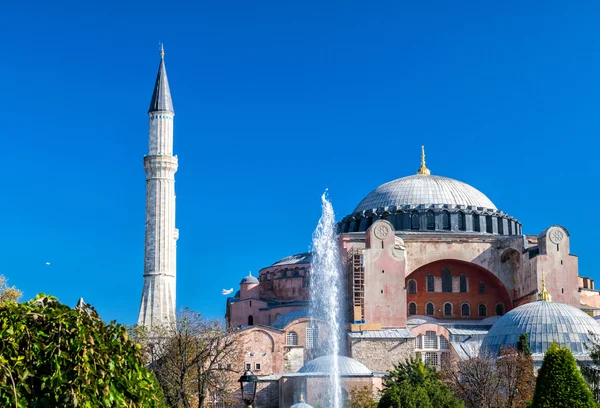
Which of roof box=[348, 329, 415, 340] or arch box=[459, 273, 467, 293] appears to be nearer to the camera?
roof box=[348, 329, 415, 340]

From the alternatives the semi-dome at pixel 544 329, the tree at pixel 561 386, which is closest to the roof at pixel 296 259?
the semi-dome at pixel 544 329

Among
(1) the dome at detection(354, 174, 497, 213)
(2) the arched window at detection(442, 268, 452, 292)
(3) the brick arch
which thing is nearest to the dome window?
(1) the dome at detection(354, 174, 497, 213)

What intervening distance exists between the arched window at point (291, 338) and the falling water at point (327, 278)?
1.23 metres

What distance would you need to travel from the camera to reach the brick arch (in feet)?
146

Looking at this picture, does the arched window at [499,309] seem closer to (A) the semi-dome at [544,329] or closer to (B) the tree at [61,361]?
(A) the semi-dome at [544,329]

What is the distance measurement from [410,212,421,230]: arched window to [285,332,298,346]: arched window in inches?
299

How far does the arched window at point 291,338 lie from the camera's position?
42031 millimetres

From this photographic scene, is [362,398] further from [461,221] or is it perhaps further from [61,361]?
[61,361]

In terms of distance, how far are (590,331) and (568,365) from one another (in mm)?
14986

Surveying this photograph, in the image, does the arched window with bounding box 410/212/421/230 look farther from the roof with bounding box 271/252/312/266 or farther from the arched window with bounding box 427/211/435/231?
the roof with bounding box 271/252/312/266

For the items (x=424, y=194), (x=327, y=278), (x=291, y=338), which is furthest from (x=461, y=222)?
(x=291, y=338)

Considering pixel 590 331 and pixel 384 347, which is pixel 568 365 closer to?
pixel 590 331

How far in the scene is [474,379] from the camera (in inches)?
1297

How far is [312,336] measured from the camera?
4212cm
